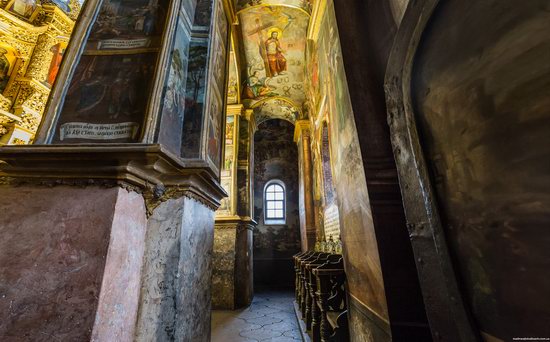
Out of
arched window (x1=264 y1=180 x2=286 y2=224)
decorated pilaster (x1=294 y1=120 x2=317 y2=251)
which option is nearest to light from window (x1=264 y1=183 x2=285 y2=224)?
arched window (x1=264 y1=180 x2=286 y2=224)

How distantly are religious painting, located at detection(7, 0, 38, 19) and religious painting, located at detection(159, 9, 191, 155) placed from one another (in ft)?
32.7

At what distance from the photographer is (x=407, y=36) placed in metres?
1.13

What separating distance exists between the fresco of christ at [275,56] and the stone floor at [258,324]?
7015 millimetres

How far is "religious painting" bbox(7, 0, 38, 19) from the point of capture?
25.5 feet

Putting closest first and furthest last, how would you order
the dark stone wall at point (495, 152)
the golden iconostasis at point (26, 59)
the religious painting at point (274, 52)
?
the dark stone wall at point (495, 152) < the religious painting at point (274, 52) < the golden iconostasis at point (26, 59)

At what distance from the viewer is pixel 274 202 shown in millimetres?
11859

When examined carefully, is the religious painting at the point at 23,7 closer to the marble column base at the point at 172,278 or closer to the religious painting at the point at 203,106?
the religious painting at the point at 203,106

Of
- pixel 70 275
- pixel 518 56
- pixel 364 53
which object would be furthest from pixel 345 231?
pixel 70 275

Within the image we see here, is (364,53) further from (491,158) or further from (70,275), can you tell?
(70,275)

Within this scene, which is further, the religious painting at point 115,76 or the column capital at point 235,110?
the column capital at point 235,110

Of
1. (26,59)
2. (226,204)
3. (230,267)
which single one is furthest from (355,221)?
(26,59)

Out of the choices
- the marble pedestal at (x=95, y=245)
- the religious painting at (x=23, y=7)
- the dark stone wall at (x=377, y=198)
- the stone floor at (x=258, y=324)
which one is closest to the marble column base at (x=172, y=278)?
the marble pedestal at (x=95, y=245)

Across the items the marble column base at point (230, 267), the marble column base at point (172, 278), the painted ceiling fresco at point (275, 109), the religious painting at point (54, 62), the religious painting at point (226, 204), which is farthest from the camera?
the painted ceiling fresco at point (275, 109)

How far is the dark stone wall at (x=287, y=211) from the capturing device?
10.3 meters
